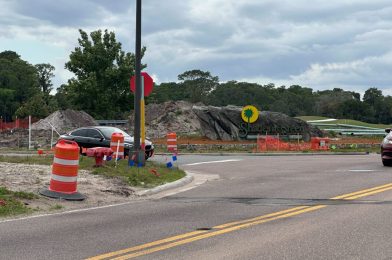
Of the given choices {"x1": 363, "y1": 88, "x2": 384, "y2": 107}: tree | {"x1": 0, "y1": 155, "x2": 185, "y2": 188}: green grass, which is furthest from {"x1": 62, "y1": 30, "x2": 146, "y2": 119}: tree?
{"x1": 363, "y1": 88, "x2": 384, "y2": 107}: tree

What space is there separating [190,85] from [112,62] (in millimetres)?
83920

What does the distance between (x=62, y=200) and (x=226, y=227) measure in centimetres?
442

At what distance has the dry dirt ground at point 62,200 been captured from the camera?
36.9 ft

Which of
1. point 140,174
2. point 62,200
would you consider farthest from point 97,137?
point 62,200

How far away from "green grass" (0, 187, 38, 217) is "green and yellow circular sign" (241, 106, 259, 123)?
97.5 ft

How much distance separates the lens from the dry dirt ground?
1124 centimetres

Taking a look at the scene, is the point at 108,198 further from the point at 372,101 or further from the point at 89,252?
the point at 372,101

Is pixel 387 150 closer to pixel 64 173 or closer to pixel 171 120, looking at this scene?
pixel 64 173

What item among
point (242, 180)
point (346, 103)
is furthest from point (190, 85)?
point (242, 180)

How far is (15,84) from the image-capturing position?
384 ft

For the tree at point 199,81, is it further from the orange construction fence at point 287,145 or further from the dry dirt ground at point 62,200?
the dry dirt ground at point 62,200

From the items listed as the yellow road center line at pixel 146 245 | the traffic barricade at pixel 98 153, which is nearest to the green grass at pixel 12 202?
the yellow road center line at pixel 146 245

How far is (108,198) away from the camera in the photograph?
12.5 m

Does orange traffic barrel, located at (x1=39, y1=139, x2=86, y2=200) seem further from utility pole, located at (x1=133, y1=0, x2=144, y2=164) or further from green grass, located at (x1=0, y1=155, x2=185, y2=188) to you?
utility pole, located at (x1=133, y1=0, x2=144, y2=164)
